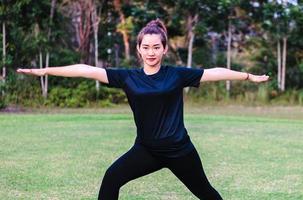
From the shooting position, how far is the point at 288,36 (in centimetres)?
2366

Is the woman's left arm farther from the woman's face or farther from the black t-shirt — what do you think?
the woman's face

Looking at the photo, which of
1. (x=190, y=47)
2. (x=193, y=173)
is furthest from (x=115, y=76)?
(x=190, y=47)

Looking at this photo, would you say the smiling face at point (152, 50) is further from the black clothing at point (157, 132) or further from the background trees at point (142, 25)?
the background trees at point (142, 25)

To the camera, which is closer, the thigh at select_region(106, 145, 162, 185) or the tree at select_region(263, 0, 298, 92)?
the thigh at select_region(106, 145, 162, 185)

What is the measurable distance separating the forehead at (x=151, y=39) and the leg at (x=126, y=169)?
77 cm

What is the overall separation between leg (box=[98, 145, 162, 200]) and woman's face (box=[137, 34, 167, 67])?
Result: 24.9 inches

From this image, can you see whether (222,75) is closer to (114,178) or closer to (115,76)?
(115,76)

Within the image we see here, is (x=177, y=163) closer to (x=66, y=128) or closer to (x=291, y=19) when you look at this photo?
(x=66, y=128)

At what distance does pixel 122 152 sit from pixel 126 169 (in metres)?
5.42

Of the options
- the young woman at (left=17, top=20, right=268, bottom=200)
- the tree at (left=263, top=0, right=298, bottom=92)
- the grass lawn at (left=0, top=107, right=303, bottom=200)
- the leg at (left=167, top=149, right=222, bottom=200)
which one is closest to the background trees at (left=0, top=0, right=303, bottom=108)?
the tree at (left=263, top=0, right=298, bottom=92)

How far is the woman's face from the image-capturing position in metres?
4.57

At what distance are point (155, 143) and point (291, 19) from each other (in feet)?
64.3

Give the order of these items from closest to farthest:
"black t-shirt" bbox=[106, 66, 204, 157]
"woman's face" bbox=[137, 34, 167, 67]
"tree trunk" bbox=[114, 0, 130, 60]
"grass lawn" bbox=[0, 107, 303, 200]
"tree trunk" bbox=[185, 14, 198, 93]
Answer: "black t-shirt" bbox=[106, 66, 204, 157]
"woman's face" bbox=[137, 34, 167, 67]
"grass lawn" bbox=[0, 107, 303, 200]
"tree trunk" bbox=[185, 14, 198, 93]
"tree trunk" bbox=[114, 0, 130, 60]

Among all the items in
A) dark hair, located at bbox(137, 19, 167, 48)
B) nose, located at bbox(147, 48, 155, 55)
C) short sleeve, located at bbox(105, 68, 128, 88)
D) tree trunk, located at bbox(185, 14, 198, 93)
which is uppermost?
tree trunk, located at bbox(185, 14, 198, 93)
